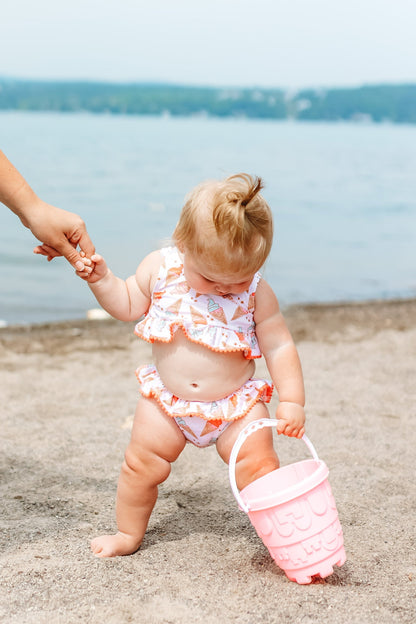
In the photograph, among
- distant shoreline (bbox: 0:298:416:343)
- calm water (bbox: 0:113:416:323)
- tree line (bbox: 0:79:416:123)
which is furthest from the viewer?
tree line (bbox: 0:79:416:123)

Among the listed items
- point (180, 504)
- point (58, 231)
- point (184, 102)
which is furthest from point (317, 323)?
point (184, 102)

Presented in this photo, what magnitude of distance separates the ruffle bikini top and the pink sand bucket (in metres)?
0.36

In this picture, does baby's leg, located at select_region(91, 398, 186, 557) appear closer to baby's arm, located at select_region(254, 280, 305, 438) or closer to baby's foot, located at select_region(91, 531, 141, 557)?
baby's foot, located at select_region(91, 531, 141, 557)

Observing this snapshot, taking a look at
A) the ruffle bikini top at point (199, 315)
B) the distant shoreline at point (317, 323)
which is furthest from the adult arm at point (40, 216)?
the distant shoreline at point (317, 323)

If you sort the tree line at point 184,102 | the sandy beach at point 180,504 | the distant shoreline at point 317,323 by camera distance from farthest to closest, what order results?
the tree line at point 184,102 < the distant shoreline at point 317,323 < the sandy beach at point 180,504

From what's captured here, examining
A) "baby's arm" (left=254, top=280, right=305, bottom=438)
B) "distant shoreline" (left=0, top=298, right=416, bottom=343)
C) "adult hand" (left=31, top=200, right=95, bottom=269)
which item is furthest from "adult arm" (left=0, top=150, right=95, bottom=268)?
"distant shoreline" (left=0, top=298, right=416, bottom=343)

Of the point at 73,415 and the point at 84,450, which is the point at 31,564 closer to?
the point at 84,450

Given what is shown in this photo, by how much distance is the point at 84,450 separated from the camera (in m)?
3.74

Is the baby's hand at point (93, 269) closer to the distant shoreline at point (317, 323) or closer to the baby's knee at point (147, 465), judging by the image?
the baby's knee at point (147, 465)

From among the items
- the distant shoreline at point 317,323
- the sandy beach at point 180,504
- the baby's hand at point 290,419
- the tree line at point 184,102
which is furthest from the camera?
the tree line at point 184,102

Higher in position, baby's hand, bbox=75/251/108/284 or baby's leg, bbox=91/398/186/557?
baby's hand, bbox=75/251/108/284

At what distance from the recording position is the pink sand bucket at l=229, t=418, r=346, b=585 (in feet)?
7.70

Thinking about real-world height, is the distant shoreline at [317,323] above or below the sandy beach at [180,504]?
below

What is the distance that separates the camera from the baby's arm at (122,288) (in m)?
2.64
